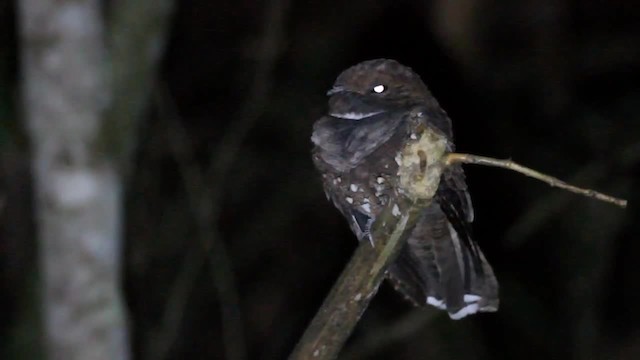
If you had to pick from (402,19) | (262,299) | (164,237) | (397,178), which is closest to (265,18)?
A: (402,19)

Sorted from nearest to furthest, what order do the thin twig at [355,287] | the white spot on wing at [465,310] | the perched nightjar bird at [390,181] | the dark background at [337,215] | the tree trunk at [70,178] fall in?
1. the thin twig at [355,287]
2. the perched nightjar bird at [390,181]
3. the white spot on wing at [465,310]
4. the tree trunk at [70,178]
5. the dark background at [337,215]

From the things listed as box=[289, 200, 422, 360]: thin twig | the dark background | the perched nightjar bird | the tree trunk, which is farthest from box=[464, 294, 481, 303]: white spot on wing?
the dark background

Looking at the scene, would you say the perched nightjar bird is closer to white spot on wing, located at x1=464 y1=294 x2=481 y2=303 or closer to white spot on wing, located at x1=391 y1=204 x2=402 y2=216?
white spot on wing, located at x1=464 y1=294 x2=481 y2=303

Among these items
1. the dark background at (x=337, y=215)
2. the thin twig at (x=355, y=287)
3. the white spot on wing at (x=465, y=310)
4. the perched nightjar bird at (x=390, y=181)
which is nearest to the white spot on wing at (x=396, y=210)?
the thin twig at (x=355, y=287)

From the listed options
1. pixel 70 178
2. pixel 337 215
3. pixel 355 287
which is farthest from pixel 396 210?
pixel 337 215

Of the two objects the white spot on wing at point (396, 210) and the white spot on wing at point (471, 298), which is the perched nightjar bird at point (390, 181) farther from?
the white spot on wing at point (396, 210)

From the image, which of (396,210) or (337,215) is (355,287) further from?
(337,215)
